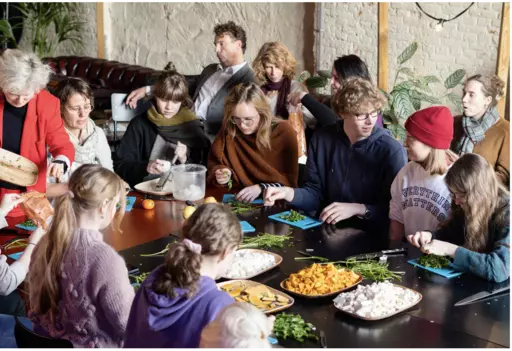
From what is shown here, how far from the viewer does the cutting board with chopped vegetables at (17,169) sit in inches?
157

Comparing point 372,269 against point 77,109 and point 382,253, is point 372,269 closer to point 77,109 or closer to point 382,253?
point 382,253

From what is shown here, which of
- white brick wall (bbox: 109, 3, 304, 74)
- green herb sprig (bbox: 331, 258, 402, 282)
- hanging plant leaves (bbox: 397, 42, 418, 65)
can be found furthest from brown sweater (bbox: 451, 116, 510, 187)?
white brick wall (bbox: 109, 3, 304, 74)

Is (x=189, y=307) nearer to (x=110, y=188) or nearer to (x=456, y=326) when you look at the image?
(x=110, y=188)

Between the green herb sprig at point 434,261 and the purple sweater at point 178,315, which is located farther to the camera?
the green herb sprig at point 434,261

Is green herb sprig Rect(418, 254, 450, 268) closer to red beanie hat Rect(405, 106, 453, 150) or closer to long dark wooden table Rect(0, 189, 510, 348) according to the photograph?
long dark wooden table Rect(0, 189, 510, 348)

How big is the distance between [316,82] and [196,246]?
15.2 ft

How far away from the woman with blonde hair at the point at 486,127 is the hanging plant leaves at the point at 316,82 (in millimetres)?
1832

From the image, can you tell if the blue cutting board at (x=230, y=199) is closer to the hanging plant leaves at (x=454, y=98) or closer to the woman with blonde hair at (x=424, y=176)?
the woman with blonde hair at (x=424, y=176)

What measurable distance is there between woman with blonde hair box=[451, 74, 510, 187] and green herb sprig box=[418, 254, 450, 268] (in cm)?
200

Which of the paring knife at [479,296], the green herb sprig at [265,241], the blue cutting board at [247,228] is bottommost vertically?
the paring knife at [479,296]

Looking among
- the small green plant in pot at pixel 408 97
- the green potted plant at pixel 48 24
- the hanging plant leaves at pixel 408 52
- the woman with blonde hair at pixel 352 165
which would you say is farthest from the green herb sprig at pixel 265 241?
the green potted plant at pixel 48 24

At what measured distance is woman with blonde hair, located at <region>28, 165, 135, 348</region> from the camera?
2.66 meters

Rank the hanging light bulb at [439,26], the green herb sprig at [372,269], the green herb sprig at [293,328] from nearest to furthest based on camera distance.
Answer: the green herb sprig at [293,328], the green herb sprig at [372,269], the hanging light bulb at [439,26]

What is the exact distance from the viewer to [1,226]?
377cm
